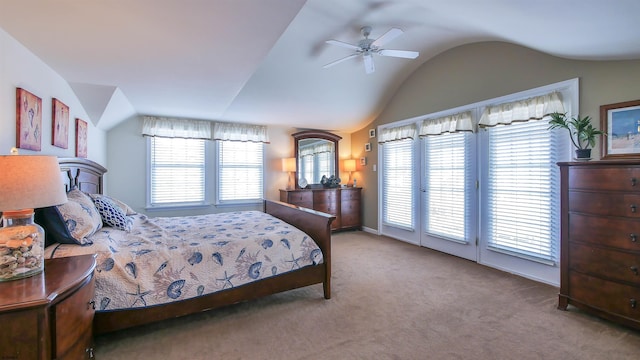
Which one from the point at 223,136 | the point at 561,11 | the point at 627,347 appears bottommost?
the point at 627,347

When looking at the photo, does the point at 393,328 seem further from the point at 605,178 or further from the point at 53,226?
the point at 53,226

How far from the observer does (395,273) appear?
10.9 feet

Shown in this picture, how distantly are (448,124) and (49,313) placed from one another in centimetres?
426

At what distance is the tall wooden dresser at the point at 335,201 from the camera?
5.28 metres

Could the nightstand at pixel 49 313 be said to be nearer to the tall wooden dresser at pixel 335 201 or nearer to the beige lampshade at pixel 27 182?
the beige lampshade at pixel 27 182

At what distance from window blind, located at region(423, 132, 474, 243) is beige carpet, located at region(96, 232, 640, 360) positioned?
996 mm

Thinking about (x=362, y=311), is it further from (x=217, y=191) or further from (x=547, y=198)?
(x=217, y=191)

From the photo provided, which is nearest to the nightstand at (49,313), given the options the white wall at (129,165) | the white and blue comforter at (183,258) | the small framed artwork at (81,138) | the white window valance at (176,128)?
the white and blue comforter at (183,258)

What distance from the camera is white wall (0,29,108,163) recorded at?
1802mm

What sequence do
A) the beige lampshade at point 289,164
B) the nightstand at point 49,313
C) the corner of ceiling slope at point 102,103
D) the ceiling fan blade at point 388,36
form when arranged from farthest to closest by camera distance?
the beige lampshade at point 289,164 → the corner of ceiling slope at point 102,103 → the ceiling fan blade at point 388,36 → the nightstand at point 49,313

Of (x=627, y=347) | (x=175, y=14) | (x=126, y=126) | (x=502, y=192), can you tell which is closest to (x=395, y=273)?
(x=502, y=192)

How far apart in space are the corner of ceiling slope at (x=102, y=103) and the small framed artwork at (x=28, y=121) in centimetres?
86

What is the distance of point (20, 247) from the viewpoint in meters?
1.33

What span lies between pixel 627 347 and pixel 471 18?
2979 mm
